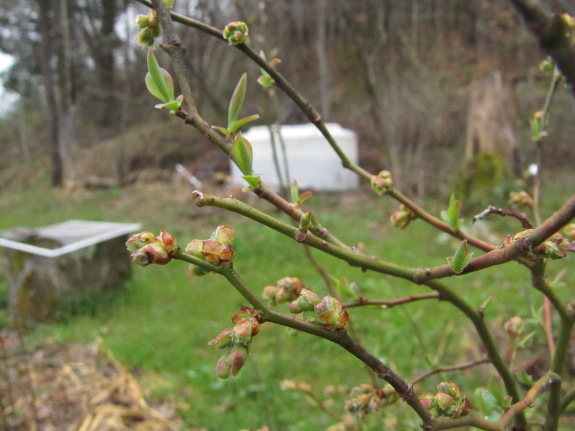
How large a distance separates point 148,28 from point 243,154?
24 centimetres

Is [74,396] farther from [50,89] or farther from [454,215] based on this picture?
[50,89]

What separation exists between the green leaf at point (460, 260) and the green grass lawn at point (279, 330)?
405mm

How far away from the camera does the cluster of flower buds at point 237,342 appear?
0.44 meters

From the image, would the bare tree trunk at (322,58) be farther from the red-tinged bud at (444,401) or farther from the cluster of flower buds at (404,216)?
the red-tinged bud at (444,401)

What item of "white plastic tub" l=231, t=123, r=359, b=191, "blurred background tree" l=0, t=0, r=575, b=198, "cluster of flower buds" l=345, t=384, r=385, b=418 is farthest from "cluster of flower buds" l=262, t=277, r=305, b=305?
"white plastic tub" l=231, t=123, r=359, b=191

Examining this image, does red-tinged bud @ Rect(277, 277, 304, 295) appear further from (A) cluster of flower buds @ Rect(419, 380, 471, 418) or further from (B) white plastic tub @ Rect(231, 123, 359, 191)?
(B) white plastic tub @ Rect(231, 123, 359, 191)

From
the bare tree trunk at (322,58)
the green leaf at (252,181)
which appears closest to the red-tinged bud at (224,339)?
the green leaf at (252,181)

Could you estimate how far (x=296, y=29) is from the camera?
32.1 ft

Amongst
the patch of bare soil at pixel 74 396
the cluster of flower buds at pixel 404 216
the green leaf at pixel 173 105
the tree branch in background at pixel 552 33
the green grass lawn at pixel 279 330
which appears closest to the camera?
the tree branch in background at pixel 552 33

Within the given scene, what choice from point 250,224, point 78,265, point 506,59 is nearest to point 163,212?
point 250,224

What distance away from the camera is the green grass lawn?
2.49 meters

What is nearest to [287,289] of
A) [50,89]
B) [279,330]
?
[279,330]

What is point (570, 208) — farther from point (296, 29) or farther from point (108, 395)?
point (296, 29)

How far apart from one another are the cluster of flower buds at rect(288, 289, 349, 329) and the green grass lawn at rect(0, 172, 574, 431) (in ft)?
1.47
